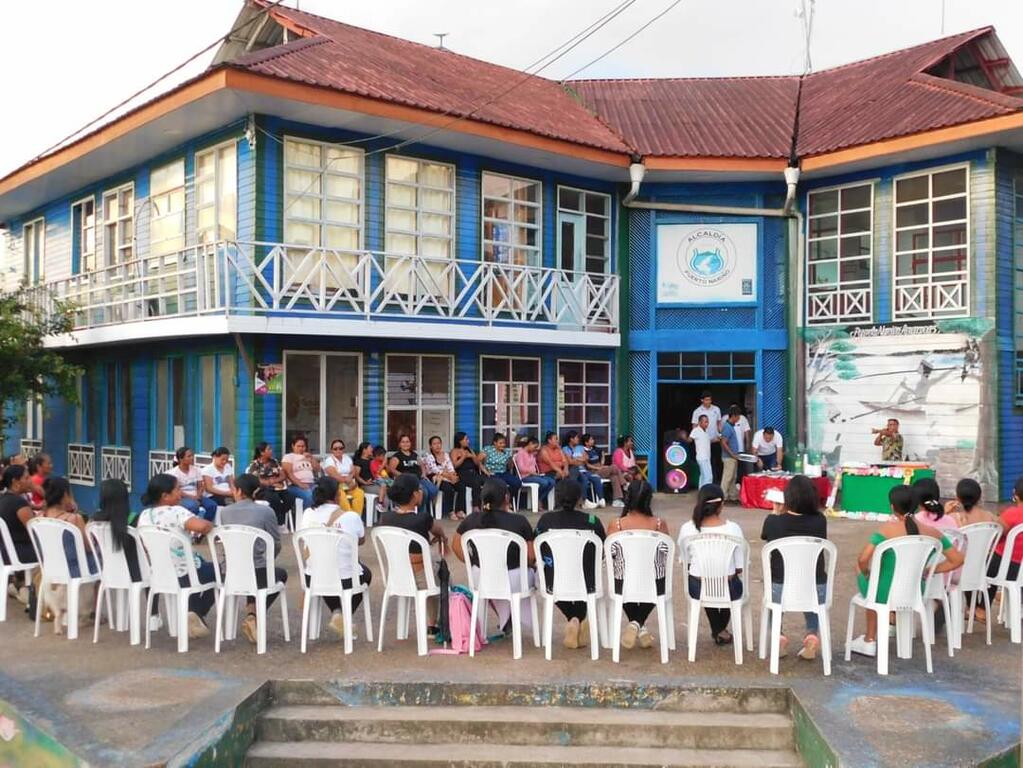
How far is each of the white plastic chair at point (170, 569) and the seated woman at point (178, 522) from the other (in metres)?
0.18

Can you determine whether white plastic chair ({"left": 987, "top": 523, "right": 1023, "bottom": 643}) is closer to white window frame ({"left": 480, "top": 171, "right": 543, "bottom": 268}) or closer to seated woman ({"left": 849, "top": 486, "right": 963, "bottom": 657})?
seated woman ({"left": 849, "top": 486, "right": 963, "bottom": 657})

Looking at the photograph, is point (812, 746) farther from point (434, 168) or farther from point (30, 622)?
point (434, 168)

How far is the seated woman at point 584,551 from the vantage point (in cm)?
630

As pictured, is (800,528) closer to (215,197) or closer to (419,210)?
(419,210)

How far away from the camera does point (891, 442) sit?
1373cm

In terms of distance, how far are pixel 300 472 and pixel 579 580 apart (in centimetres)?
621

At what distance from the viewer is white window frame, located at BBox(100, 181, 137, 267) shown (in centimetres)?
1517

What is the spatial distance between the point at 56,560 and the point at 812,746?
5376mm

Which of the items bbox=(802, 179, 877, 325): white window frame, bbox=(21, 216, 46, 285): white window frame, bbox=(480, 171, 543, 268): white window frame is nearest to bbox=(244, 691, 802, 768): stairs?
bbox=(480, 171, 543, 268): white window frame

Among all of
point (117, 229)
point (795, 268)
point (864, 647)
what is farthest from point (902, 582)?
point (117, 229)

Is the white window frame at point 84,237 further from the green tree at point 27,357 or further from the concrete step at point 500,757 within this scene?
the concrete step at point 500,757

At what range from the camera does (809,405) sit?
613 inches

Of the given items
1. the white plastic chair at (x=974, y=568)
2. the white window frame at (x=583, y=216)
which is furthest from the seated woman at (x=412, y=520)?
the white window frame at (x=583, y=216)

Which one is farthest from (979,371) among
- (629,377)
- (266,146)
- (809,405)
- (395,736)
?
(395,736)
